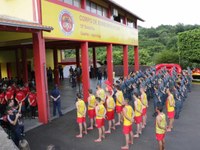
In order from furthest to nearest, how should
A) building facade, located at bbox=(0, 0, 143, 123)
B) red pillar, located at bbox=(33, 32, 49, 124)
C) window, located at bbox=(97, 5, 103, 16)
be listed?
window, located at bbox=(97, 5, 103, 16)
red pillar, located at bbox=(33, 32, 49, 124)
building facade, located at bbox=(0, 0, 143, 123)

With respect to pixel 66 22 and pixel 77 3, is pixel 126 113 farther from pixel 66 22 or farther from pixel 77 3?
pixel 77 3

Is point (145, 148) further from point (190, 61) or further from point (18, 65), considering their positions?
point (190, 61)

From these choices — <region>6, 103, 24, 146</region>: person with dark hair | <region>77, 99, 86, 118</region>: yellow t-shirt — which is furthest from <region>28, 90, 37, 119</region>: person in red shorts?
<region>6, 103, 24, 146</region>: person with dark hair

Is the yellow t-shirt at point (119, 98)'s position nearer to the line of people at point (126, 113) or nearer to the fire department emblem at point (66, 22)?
the line of people at point (126, 113)

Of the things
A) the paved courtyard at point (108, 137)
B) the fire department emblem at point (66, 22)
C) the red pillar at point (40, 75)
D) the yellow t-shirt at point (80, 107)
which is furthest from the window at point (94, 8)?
the yellow t-shirt at point (80, 107)

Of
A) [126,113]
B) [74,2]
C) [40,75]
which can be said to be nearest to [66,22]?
[74,2]

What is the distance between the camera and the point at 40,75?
11891 mm

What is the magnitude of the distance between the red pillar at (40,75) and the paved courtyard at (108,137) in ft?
2.02

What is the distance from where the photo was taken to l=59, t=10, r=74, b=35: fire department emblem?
13.5 metres

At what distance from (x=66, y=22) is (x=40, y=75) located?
12.0ft

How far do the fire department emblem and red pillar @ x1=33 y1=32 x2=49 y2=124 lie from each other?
2000 millimetres

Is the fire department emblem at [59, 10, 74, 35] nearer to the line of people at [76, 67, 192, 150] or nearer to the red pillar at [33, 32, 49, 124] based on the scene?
the red pillar at [33, 32, 49, 124]

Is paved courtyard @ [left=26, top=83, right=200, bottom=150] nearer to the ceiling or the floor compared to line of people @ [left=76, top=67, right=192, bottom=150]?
nearer to the floor

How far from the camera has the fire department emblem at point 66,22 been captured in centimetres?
1348
